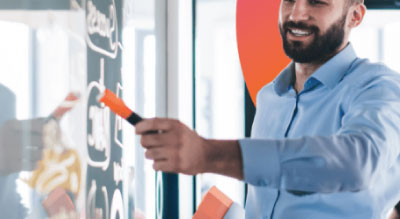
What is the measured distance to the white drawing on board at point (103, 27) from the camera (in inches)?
38.6

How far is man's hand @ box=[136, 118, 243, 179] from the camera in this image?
55 cm

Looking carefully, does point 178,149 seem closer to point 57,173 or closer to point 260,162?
point 260,162

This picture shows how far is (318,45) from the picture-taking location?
4.09 ft

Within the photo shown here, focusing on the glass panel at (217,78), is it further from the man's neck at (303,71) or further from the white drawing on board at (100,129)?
the white drawing on board at (100,129)

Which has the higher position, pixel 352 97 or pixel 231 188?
pixel 352 97

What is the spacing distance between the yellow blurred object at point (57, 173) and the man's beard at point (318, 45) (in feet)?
2.27

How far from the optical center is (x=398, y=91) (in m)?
0.86

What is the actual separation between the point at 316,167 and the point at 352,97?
1.32ft

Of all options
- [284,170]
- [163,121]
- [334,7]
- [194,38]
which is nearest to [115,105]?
[163,121]

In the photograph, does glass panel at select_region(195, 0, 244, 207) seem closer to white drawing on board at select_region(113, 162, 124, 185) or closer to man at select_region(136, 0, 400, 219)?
man at select_region(136, 0, 400, 219)

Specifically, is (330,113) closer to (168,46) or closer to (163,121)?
(163,121)

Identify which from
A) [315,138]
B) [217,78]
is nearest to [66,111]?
[315,138]

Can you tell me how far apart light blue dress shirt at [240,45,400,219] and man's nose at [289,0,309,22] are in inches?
5.6

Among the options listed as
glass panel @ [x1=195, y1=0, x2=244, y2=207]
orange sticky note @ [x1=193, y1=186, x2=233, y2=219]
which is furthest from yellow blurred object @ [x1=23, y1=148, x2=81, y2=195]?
glass panel @ [x1=195, y1=0, x2=244, y2=207]
